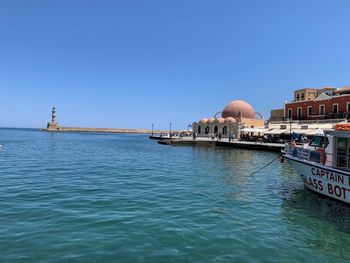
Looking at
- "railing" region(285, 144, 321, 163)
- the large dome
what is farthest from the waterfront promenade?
the large dome

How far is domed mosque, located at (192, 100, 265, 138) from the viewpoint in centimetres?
6162

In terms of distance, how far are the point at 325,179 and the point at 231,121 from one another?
5158 cm

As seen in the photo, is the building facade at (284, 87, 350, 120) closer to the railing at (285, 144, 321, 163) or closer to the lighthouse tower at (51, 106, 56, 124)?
the railing at (285, 144, 321, 163)

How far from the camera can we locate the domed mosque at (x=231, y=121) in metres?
61.6

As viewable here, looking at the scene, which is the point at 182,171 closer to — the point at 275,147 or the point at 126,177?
the point at 126,177

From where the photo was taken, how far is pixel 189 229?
762 cm

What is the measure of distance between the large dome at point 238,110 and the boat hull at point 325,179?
55034 mm

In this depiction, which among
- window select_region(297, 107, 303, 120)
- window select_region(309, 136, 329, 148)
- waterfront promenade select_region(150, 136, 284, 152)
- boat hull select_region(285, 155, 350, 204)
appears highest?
window select_region(297, 107, 303, 120)

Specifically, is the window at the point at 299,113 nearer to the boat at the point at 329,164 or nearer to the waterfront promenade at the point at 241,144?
the waterfront promenade at the point at 241,144

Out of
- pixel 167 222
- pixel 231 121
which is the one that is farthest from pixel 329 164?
pixel 231 121

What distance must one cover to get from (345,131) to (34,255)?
10.4 meters

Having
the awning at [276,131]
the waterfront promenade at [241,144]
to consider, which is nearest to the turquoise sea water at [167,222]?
the waterfront promenade at [241,144]

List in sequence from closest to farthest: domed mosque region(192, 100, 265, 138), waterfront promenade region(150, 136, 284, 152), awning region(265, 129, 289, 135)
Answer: waterfront promenade region(150, 136, 284, 152), awning region(265, 129, 289, 135), domed mosque region(192, 100, 265, 138)

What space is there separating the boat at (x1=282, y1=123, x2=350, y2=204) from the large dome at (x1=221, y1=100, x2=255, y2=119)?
55.1 m
